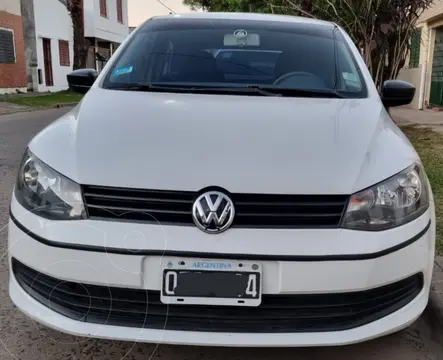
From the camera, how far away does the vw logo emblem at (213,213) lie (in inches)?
75.5

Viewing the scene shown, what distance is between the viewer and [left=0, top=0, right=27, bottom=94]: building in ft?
62.2

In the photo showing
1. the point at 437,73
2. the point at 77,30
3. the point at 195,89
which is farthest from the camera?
the point at 77,30

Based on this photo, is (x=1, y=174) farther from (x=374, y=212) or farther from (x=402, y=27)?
(x=402, y=27)

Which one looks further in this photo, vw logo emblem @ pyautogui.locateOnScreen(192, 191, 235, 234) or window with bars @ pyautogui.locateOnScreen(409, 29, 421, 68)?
window with bars @ pyautogui.locateOnScreen(409, 29, 421, 68)

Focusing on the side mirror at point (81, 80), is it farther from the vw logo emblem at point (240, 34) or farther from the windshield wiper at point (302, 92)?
the windshield wiper at point (302, 92)

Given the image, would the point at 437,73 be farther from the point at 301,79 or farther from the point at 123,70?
the point at 123,70

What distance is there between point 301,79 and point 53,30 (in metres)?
22.5

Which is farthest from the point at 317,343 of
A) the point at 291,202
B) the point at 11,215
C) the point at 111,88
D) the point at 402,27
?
the point at 402,27

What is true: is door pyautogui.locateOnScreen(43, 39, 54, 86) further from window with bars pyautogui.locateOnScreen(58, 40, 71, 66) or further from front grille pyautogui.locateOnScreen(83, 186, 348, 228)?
front grille pyautogui.locateOnScreen(83, 186, 348, 228)

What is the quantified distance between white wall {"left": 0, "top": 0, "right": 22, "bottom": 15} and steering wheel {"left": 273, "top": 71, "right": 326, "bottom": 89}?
60.3 ft

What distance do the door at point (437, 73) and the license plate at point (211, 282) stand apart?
14.7 m

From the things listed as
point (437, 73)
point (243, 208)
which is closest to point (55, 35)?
point (437, 73)

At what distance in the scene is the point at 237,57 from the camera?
10.8 feet

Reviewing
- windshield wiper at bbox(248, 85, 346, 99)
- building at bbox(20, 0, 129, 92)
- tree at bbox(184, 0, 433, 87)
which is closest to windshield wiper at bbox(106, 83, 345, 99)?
windshield wiper at bbox(248, 85, 346, 99)
